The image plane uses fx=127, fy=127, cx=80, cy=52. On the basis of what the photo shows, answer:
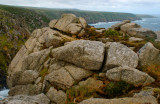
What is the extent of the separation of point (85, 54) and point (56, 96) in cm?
661

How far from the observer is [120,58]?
1582 centimetres

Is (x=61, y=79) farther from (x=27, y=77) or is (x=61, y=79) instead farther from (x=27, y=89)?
(x=27, y=77)

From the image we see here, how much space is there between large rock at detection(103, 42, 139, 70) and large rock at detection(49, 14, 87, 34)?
547 inches

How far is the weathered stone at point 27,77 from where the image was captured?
20930 millimetres

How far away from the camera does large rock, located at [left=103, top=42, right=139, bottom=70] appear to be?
609 inches

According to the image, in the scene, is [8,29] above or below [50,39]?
below

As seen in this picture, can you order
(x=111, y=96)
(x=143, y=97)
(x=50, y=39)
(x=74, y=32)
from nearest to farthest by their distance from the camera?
(x=143, y=97) < (x=111, y=96) < (x=50, y=39) < (x=74, y=32)

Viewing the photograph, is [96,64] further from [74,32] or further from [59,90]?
[74,32]

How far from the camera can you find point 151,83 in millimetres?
12430

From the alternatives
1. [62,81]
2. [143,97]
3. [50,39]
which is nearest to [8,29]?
[50,39]

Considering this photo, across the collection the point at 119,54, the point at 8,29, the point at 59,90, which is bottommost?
the point at 8,29

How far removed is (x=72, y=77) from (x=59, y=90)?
243 cm

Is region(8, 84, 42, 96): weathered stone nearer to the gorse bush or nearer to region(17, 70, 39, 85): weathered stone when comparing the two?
region(17, 70, 39, 85): weathered stone

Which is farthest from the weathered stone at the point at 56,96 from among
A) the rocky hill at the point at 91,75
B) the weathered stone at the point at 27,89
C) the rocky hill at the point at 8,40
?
the rocky hill at the point at 8,40
